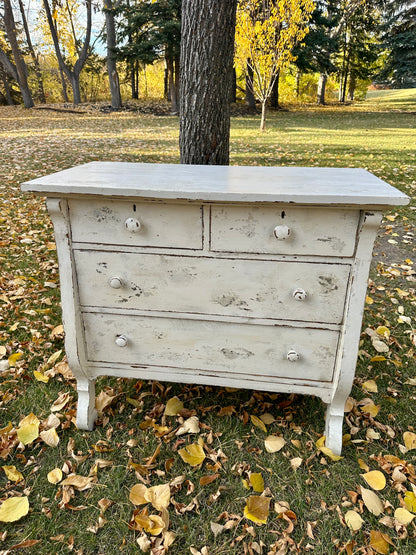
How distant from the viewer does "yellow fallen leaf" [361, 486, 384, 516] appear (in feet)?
5.10

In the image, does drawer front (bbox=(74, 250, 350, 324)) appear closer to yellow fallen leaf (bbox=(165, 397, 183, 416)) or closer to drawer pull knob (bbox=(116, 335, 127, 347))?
drawer pull knob (bbox=(116, 335, 127, 347))

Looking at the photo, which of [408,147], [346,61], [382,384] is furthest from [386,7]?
[382,384]

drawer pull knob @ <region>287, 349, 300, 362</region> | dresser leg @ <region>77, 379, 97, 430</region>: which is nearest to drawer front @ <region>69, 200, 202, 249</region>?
drawer pull knob @ <region>287, 349, 300, 362</region>

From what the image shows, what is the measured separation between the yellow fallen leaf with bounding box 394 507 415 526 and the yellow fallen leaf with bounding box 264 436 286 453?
535mm

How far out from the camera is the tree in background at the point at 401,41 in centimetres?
1702

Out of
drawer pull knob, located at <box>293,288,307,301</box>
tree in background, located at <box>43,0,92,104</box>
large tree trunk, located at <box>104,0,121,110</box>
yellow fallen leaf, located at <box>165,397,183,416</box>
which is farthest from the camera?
tree in background, located at <box>43,0,92,104</box>

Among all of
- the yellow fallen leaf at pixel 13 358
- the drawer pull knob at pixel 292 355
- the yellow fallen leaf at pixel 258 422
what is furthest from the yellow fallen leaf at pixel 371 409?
the yellow fallen leaf at pixel 13 358

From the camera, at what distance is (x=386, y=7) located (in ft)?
59.4

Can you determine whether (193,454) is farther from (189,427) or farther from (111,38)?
(111,38)

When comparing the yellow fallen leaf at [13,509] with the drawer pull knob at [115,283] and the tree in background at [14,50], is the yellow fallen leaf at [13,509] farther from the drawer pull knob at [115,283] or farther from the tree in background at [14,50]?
the tree in background at [14,50]

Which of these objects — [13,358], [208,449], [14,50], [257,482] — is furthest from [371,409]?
[14,50]

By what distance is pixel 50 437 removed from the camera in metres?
1.86

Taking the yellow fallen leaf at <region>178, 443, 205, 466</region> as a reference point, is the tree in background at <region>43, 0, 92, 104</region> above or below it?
above

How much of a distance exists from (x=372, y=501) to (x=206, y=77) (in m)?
2.60
